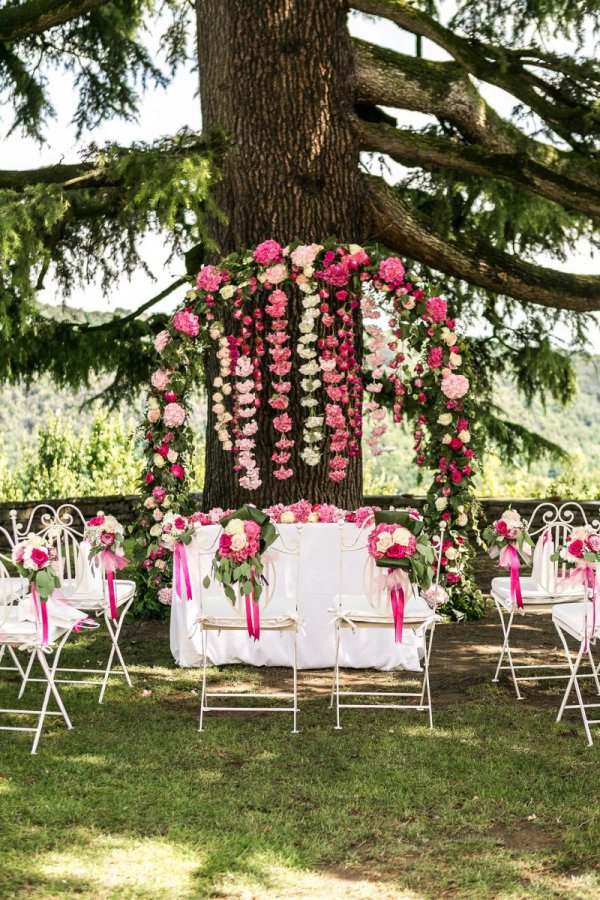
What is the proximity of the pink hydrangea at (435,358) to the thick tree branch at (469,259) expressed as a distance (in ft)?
2.82

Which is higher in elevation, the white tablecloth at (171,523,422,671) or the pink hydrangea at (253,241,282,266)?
the pink hydrangea at (253,241,282,266)

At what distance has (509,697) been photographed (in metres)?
5.53

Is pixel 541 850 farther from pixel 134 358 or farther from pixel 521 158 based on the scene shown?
pixel 134 358

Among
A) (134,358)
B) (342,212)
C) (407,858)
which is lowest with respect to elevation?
(407,858)

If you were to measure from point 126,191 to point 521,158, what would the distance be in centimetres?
282

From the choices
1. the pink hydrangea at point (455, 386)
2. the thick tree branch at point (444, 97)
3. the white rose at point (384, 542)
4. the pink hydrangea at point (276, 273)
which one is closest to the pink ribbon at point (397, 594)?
the white rose at point (384, 542)

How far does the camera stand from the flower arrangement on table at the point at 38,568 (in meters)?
4.46

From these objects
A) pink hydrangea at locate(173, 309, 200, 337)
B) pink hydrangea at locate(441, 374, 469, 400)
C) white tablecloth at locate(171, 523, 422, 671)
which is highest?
pink hydrangea at locate(173, 309, 200, 337)

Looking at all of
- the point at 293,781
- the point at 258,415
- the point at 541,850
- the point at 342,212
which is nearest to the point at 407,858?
the point at 541,850

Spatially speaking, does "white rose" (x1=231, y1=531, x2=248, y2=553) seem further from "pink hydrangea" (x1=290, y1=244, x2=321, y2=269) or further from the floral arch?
"pink hydrangea" (x1=290, y1=244, x2=321, y2=269)

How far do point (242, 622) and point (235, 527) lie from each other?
1.73 ft

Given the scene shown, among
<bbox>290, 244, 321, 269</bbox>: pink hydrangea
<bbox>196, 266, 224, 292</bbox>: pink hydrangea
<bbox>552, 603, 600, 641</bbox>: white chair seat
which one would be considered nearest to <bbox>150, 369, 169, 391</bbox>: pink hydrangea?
<bbox>196, 266, 224, 292</bbox>: pink hydrangea

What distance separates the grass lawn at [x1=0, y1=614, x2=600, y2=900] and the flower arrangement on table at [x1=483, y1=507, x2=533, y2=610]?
0.59 metres

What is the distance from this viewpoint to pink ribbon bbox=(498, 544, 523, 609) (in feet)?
17.5
